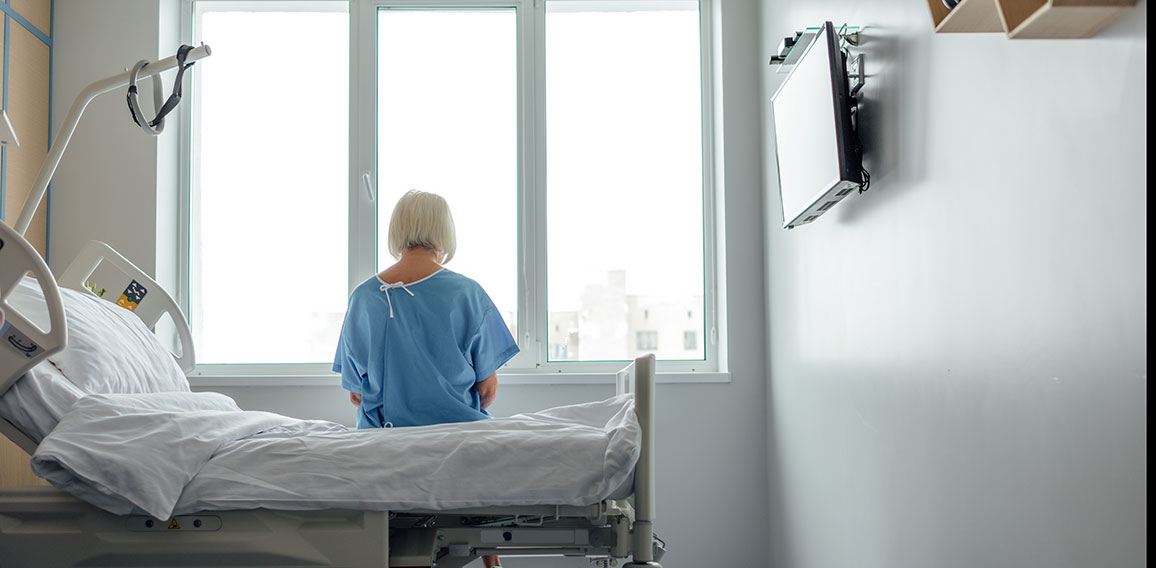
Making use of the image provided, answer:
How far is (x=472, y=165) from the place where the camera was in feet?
11.2

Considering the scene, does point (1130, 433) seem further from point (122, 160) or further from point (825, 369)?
point (122, 160)

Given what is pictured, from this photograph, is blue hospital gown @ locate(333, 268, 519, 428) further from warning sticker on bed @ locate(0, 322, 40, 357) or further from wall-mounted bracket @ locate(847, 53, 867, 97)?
wall-mounted bracket @ locate(847, 53, 867, 97)

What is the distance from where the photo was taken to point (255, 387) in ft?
10.4

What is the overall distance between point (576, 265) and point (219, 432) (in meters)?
1.75

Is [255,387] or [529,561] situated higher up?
[255,387]

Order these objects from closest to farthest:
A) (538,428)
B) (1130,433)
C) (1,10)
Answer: (1130,433), (538,428), (1,10)

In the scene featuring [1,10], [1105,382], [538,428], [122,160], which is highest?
[1,10]

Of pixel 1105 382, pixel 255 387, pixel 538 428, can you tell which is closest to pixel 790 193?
pixel 538 428

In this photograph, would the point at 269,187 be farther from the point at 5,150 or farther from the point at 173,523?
the point at 173,523

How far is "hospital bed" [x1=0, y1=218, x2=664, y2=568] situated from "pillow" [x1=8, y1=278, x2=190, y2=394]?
0.13 m

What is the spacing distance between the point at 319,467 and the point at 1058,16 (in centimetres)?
143

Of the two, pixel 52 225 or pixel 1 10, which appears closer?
pixel 1 10

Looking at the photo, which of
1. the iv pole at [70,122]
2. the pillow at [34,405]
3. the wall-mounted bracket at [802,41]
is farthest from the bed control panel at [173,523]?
the wall-mounted bracket at [802,41]

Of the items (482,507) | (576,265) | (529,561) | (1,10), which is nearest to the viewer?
(482,507)
